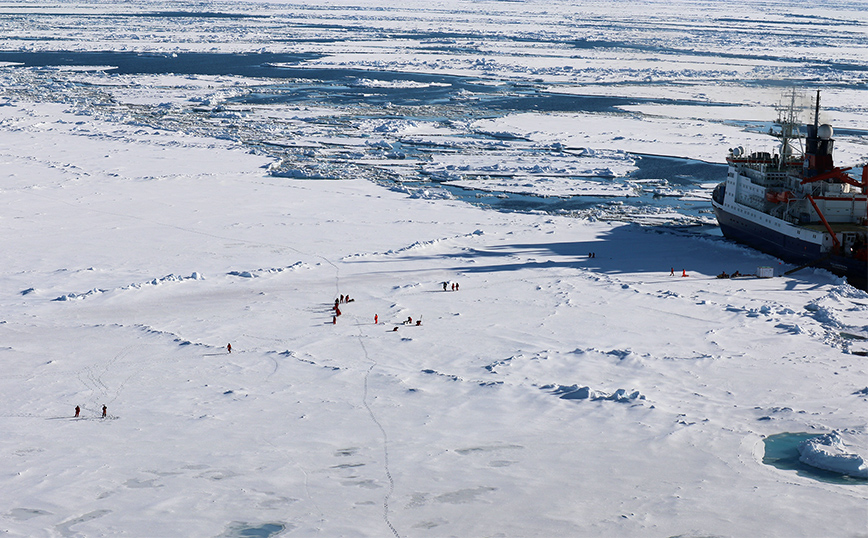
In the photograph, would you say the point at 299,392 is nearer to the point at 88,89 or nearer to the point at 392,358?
the point at 392,358

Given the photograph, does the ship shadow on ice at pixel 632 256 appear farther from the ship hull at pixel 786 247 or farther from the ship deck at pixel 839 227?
the ship deck at pixel 839 227

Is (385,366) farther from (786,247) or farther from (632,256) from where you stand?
(786,247)

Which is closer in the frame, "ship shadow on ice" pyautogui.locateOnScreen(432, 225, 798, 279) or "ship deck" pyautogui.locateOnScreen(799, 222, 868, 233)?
"ship shadow on ice" pyautogui.locateOnScreen(432, 225, 798, 279)

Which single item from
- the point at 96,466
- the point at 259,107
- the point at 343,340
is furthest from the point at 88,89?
the point at 96,466

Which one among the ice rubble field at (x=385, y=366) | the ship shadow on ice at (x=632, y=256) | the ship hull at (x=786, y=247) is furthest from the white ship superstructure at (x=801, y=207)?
the ice rubble field at (x=385, y=366)

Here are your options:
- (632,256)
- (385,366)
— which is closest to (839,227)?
(632,256)

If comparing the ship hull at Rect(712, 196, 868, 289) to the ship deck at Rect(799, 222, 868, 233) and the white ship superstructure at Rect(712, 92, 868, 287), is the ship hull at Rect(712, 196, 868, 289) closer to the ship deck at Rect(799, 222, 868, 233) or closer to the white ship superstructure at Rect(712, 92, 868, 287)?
the white ship superstructure at Rect(712, 92, 868, 287)

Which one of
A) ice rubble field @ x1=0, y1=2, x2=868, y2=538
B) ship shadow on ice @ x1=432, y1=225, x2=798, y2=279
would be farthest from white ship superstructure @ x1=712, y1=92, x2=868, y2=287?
ice rubble field @ x1=0, y1=2, x2=868, y2=538
